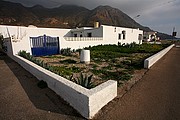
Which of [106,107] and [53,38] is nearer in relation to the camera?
[106,107]

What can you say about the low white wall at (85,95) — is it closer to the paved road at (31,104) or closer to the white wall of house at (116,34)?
the paved road at (31,104)

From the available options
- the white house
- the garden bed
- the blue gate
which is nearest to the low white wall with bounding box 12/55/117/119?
the garden bed

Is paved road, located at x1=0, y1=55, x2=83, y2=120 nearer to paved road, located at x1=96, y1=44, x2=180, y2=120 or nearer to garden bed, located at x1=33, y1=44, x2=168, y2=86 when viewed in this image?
paved road, located at x1=96, y1=44, x2=180, y2=120

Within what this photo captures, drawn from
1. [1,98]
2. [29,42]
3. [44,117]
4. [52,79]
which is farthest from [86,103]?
[29,42]

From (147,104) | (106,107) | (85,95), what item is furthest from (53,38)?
(147,104)

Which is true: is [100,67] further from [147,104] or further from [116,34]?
[116,34]

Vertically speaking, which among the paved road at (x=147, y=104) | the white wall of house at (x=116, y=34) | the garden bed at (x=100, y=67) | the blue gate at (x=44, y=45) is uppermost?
the white wall of house at (x=116, y=34)

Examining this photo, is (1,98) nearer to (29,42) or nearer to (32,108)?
(32,108)

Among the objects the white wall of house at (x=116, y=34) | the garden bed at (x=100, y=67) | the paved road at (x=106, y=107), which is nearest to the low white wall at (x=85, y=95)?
the paved road at (x=106, y=107)

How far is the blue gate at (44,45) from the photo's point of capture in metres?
12.0

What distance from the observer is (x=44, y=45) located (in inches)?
497

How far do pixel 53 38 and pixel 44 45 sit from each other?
1.11m

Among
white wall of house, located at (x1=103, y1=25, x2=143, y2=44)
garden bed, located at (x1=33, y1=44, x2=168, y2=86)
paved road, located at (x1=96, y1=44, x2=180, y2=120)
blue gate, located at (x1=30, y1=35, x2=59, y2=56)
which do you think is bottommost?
paved road, located at (x1=96, y1=44, x2=180, y2=120)

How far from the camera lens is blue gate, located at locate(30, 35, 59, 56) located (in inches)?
472
